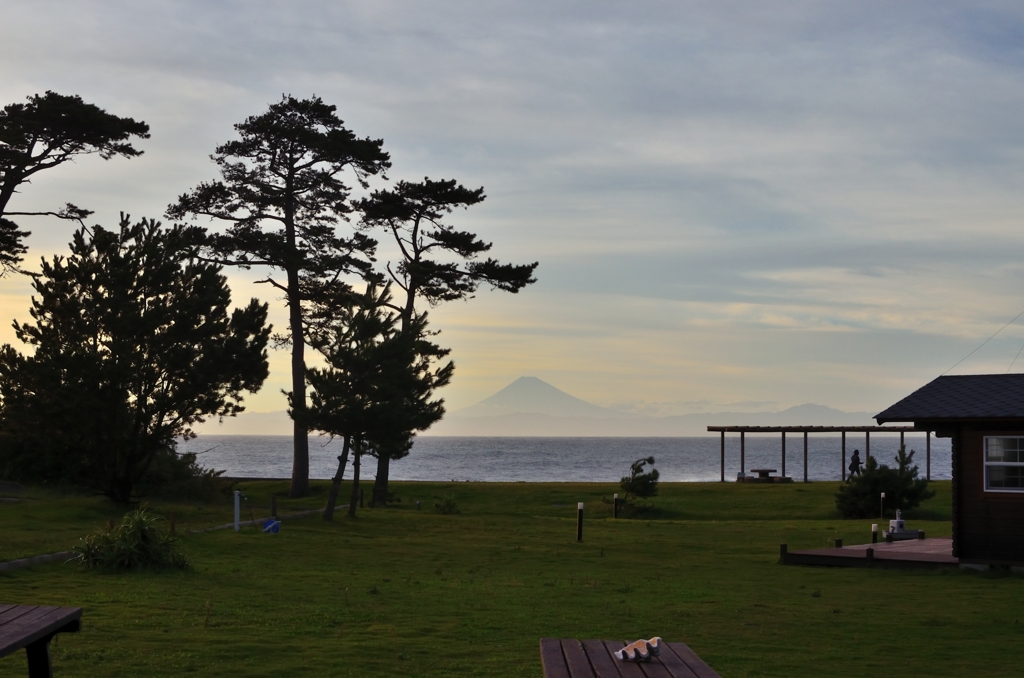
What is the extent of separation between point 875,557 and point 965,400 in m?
3.73

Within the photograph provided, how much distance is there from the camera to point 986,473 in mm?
21531

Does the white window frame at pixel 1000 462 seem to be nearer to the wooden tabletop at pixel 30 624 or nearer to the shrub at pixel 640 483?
the wooden tabletop at pixel 30 624

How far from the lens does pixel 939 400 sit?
22.9 m

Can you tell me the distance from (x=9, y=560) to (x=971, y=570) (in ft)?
58.2

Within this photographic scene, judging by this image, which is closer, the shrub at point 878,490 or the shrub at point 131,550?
the shrub at point 131,550

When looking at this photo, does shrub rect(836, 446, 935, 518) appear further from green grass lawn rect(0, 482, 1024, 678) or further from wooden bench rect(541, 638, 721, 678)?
wooden bench rect(541, 638, 721, 678)

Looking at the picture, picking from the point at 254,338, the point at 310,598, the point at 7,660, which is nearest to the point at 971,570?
the point at 310,598

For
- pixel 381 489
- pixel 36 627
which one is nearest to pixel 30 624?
pixel 36 627

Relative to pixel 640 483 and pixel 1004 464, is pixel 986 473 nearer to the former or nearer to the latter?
pixel 1004 464

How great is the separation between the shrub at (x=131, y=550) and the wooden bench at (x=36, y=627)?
36.6 ft

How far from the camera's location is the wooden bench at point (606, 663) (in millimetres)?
6719

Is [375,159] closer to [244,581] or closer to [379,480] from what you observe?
[379,480]

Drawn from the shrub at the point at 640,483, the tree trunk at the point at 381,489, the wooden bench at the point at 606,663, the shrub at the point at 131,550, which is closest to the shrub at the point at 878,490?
the shrub at the point at 640,483

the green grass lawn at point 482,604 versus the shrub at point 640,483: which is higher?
the shrub at point 640,483
